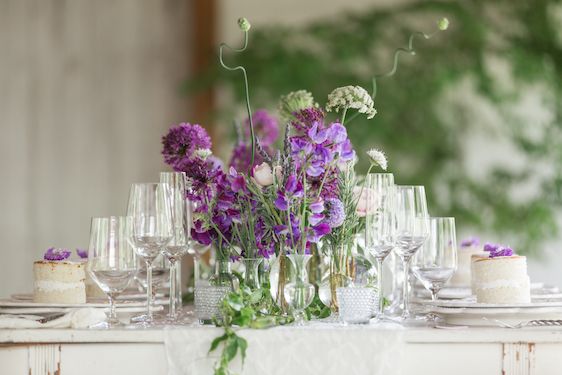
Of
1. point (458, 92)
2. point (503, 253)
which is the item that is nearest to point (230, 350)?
point (503, 253)

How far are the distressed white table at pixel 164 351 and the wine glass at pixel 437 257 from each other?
1.05 feet

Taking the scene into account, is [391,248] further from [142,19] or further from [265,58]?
[142,19]

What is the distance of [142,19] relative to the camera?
5602mm

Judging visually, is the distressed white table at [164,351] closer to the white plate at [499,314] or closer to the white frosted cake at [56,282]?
the white plate at [499,314]

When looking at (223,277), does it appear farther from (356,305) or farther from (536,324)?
(536,324)

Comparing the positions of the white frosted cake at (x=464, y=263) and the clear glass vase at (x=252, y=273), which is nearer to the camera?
the clear glass vase at (x=252, y=273)

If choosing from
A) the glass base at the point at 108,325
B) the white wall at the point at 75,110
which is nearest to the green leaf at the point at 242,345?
the glass base at the point at 108,325

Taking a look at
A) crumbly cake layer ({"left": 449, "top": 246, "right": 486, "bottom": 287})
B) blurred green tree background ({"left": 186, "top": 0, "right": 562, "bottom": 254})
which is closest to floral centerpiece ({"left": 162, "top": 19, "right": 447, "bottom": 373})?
crumbly cake layer ({"left": 449, "top": 246, "right": 486, "bottom": 287})

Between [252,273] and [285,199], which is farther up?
Result: [285,199]

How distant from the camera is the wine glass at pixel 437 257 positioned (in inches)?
71.7

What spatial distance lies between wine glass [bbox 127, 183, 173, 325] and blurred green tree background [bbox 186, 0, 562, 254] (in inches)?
137

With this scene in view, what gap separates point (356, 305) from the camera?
5.31ft

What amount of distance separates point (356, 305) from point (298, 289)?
0.11 meters

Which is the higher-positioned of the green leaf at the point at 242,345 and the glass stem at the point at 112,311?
the glass stem at the point at 112,311
